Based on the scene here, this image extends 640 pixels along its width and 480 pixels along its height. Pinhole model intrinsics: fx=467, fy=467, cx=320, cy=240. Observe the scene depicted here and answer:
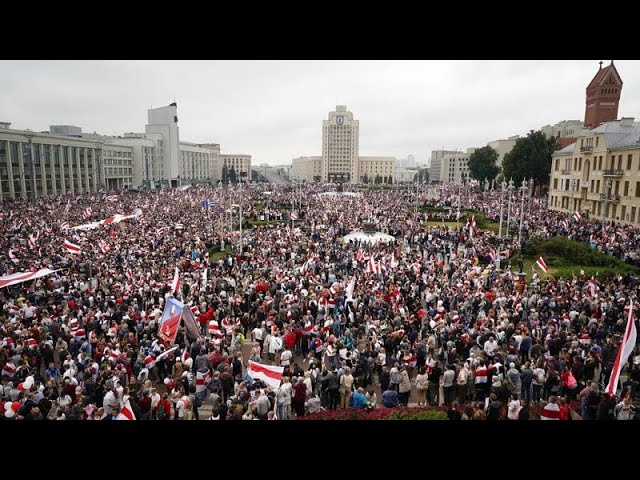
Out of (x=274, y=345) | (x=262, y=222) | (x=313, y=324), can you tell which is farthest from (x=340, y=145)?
(x=274, y=345)

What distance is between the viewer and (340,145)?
584 ft

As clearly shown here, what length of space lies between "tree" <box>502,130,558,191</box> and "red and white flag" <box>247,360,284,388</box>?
6114 centimetres

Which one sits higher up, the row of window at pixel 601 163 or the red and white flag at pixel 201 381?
the row of window at pixel 601 163

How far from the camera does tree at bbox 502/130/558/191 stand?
62781 mm

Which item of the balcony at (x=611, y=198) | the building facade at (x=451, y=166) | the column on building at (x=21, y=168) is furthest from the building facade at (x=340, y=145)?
the balcony at (x=611, y=198)

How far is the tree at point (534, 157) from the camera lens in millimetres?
62781

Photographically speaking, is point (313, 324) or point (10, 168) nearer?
point (313, 324)

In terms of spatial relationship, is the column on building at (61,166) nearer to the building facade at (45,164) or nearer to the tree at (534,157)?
the building facade at (45,164)

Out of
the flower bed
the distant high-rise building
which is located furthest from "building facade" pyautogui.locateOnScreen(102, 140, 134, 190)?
the flower bed

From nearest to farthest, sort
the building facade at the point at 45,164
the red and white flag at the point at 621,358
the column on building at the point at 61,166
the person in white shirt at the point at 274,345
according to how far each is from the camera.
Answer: the red and white flag at the point at 621,358 → the person in white shirt at the point at 274,345 → the building facade at the point at 45,164 → the column on building at the point at 61,166

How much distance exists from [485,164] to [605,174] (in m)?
45.4

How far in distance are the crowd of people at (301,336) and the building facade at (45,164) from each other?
3762 centimetres

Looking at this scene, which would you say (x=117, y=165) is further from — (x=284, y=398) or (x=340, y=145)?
(x=340, y=145)
